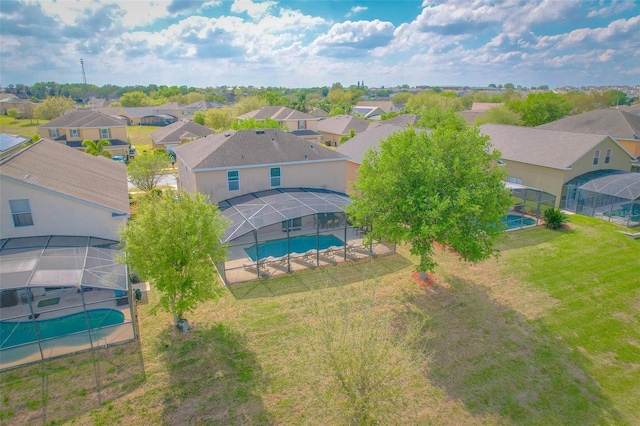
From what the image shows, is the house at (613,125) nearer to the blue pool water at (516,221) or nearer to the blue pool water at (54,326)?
the blue pool water at (516,221)

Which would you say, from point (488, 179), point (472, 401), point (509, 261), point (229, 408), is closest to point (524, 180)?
point (509, 261)

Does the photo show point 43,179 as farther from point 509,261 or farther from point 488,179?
point 509,261

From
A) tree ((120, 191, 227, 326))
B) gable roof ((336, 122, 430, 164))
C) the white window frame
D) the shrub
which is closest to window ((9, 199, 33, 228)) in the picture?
tree ((120, 191, 227, 326))

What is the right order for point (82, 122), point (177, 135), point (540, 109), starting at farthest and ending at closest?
1. point (540, 109)
2. point (177, 135)
3. point (82, 122)

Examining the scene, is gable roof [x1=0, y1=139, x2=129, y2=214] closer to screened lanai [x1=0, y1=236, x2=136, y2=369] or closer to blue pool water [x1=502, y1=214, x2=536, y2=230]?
screened lanai [x1=0, y1=236, x2=136, y2=369]

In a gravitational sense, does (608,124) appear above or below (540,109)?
below

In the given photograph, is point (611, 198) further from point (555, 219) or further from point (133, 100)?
point (133, 100)

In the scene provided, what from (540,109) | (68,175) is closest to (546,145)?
(540,109)
